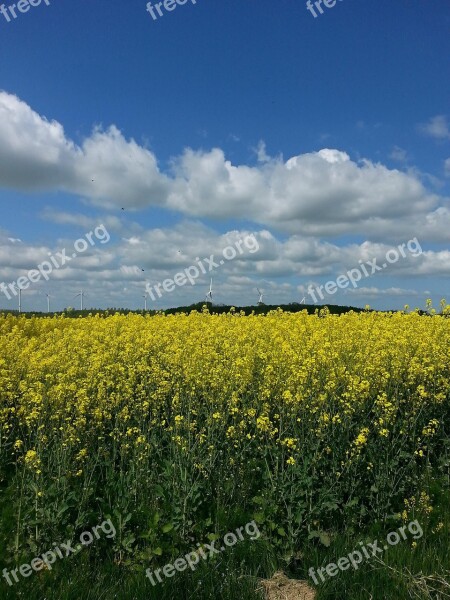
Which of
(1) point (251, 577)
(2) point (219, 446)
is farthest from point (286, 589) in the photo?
(2) point (219, 446)

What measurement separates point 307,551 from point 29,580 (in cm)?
263

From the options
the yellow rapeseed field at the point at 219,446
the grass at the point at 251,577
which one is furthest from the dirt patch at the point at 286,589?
the yellow rapeseed field at the point at 219,446

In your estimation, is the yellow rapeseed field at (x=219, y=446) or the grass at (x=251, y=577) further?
the yellow rapeseed field at (x=219, y=446)

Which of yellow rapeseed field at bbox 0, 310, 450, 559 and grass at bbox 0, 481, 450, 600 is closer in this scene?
grass at bbox 0, 481, 450, 600

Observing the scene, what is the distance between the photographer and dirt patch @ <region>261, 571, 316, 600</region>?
14.6ft

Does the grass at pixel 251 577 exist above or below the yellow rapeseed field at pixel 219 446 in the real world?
below

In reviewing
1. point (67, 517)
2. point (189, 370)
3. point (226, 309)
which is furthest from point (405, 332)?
point (226, 309)

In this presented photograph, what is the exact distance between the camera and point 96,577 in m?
4.72

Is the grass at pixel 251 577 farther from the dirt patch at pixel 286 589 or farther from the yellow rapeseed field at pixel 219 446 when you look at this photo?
the yellow rapeseed field at pixel 219 446

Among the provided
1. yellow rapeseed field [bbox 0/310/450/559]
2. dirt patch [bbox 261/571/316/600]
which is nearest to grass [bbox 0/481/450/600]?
dirt patch [bbox 261/571/316/600]

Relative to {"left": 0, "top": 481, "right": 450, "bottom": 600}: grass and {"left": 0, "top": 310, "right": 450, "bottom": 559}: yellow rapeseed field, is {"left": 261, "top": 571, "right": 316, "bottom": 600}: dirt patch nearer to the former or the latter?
{"left": 0, "top": 481, "right": 450, "bottom": 600}: grass

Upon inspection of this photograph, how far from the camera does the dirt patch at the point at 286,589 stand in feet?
14.6

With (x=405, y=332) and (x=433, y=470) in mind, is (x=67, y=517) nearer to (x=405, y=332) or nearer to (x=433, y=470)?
(x=433, y=470)

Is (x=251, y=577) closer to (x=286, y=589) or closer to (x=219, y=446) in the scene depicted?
(x=286, y=589)
